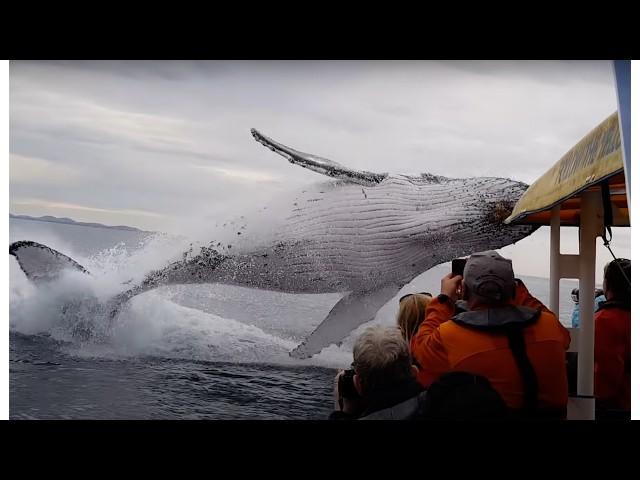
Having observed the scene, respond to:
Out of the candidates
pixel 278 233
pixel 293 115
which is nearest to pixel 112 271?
pixel 278 233

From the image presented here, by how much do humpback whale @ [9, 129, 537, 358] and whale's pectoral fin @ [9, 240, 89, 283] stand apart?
72 centimetres

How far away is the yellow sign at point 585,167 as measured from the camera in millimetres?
3063

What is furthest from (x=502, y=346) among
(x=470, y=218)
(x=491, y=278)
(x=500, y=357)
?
(x=470, y=218)

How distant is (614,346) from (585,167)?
1.58 meters

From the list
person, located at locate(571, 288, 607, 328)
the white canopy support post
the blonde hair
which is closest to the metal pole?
the white canopy support post

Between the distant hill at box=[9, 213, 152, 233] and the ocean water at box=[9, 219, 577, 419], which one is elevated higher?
the distant hill at box=[9, 213, 152, 233]

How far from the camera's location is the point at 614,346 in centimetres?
452

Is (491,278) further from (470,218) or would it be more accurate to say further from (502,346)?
(470,218)

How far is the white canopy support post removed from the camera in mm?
4465

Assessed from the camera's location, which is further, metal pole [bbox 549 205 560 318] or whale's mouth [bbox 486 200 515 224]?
whale's mouth [bbox 486 200 515 224]

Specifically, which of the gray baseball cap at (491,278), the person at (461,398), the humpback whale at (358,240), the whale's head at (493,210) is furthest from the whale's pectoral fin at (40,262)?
the person at (461,398)

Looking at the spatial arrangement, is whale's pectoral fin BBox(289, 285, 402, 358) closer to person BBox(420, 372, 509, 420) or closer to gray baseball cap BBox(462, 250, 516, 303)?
gray baseball cap BBox(462, 250, 516, 303)

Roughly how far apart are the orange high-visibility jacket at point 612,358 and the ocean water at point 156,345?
2.75 metres

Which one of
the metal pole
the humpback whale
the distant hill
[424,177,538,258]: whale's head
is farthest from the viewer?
[424,177,538,258]: whale's head
